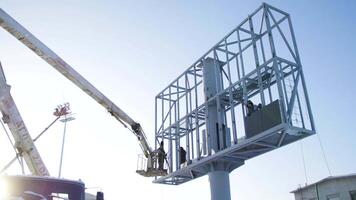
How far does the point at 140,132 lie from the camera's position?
24.1 metres

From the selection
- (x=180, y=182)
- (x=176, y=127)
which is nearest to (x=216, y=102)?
(x=176, y=127)

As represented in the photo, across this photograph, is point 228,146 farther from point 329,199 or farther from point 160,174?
point 329,199

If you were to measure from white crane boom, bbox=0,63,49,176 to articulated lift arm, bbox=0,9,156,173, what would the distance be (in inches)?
95.3

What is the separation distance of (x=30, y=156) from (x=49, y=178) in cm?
929

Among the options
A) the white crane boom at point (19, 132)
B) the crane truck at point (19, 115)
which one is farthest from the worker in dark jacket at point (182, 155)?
the white crane boom at point (19, 132)

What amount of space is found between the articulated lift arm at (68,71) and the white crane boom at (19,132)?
2.42 m

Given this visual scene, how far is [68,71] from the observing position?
68.7 feet

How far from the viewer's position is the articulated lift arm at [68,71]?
18.7 m

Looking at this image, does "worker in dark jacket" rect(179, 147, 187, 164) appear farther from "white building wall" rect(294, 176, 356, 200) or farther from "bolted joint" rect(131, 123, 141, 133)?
"white building wall" rect(294, 176, 356, 200)

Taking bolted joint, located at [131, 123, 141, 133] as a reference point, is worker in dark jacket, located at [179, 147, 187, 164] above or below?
below

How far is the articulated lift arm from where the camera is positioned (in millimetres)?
18672

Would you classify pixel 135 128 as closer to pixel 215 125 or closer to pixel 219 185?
pixel 215 125

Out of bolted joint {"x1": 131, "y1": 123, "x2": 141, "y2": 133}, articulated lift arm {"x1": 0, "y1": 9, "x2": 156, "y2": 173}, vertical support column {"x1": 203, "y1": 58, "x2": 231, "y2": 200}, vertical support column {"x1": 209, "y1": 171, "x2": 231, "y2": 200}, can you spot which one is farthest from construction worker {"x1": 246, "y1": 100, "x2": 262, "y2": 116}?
bolted joint {"x1": 131, "y1": 123, "x2": 141, "y2": 133}

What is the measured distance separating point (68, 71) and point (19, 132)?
475cm
